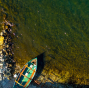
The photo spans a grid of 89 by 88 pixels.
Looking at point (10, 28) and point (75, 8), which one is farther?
point (10, 28)

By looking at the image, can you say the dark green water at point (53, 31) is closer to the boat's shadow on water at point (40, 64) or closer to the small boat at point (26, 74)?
the boat's shadow on water at point (40, 64)

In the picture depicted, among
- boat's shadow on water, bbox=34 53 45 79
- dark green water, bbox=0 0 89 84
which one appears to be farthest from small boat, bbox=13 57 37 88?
dark green water, bbox=0 0 89 84

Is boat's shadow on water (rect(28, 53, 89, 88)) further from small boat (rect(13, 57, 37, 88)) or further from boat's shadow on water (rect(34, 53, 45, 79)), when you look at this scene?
small boat (rect(13, 57, 37, 88))

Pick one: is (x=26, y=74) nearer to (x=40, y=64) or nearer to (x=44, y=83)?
(x=40, y=64)

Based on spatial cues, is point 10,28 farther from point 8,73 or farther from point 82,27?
point 82,27

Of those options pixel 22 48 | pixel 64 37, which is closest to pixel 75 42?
pixel 64 37

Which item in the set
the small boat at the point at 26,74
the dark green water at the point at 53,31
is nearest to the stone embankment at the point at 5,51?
the dark green water at the point at 53,31

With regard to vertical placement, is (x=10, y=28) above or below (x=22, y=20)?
below
